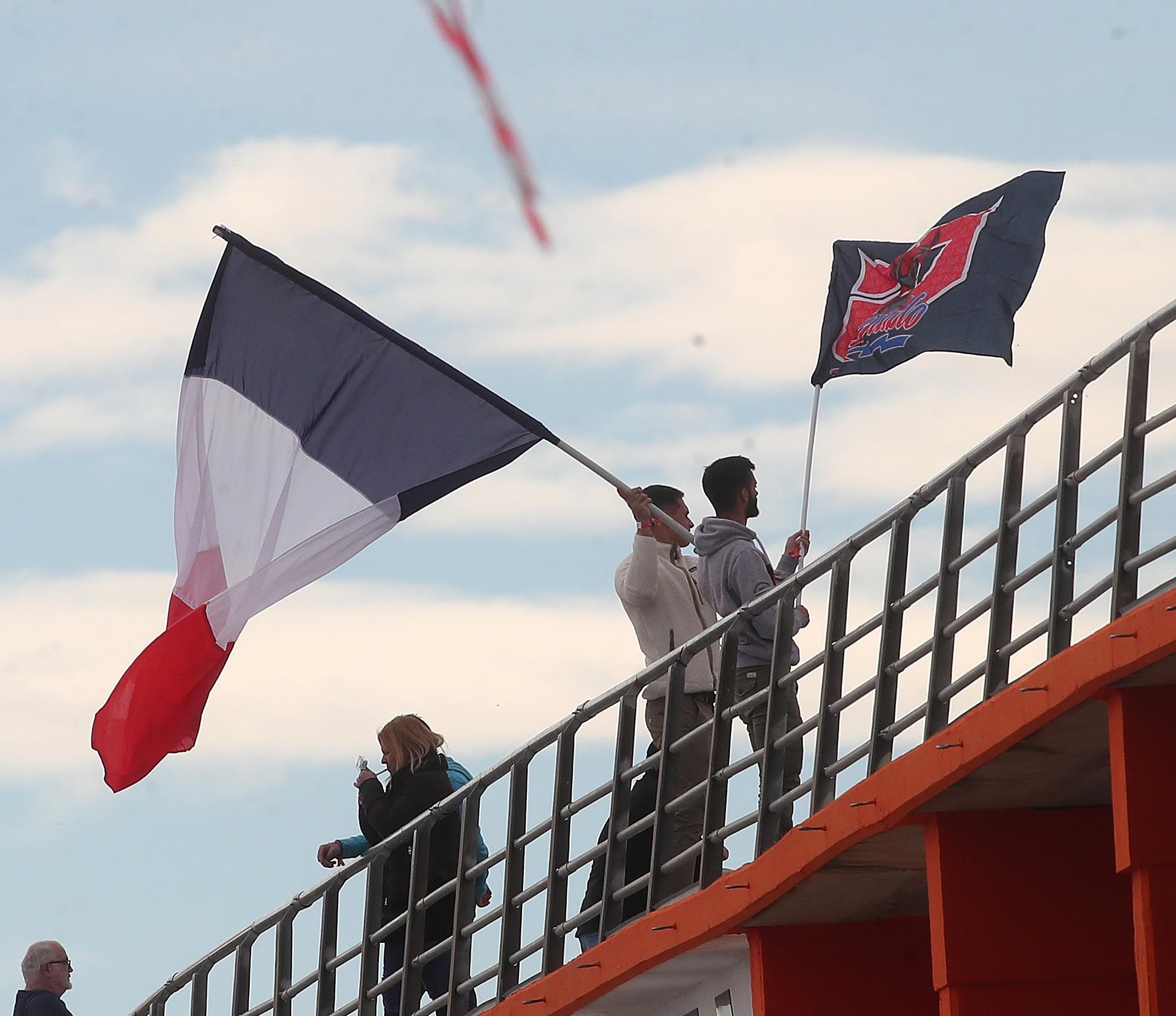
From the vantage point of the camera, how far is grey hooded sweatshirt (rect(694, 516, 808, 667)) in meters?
11.0

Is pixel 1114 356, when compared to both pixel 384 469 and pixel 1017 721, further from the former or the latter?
pixel 384 469

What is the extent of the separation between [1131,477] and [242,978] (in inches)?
321

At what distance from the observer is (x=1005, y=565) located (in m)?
9.20

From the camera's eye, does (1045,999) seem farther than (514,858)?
No

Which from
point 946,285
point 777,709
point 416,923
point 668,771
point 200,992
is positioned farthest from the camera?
point 200,992

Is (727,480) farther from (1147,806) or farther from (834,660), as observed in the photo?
(1147,806)

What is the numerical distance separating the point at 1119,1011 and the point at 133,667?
19.9 ft

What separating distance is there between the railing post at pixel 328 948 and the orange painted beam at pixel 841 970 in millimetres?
2896

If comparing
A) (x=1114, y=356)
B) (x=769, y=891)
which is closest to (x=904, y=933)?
(x=769, y=891)

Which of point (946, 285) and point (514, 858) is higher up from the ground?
point (946, 285)

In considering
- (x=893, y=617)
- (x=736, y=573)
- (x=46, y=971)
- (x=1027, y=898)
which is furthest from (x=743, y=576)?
(x=46, y=971)

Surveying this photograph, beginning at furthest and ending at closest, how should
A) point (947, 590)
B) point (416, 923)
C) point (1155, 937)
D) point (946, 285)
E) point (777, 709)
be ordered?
point (946, 285)
point (416, 923)
point (777, 709)
point (947, 590)
point (1155, 937)

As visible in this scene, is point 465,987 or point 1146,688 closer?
point 1146,688

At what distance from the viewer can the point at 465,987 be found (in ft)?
41.5
